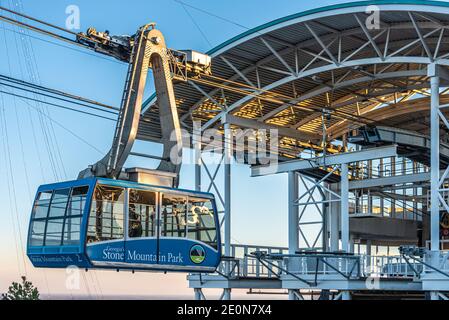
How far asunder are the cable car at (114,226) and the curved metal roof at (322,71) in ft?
30.0

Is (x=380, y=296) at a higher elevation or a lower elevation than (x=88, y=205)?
lower

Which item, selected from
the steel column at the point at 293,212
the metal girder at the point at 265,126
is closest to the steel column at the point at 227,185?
the metal girder at the point at 265,126

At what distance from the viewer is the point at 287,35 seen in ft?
117

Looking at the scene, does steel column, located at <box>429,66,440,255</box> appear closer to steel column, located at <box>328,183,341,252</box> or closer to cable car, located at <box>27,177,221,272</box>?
steel column, located at <box>328,183,341,252</box>

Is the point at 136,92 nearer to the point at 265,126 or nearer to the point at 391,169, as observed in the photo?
the point at 265,126

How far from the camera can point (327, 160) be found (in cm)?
3706

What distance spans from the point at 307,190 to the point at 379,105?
7.73m

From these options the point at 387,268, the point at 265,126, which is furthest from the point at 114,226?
the point at 265,126

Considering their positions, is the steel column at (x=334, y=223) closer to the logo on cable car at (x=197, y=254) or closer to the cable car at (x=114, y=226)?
the logo on cable car at (x=197, y=254)

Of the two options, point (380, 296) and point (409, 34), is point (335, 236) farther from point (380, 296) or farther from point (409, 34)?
point (409, 34)

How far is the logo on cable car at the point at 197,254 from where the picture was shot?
24750 millimetres

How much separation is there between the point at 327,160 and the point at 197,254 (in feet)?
44.5

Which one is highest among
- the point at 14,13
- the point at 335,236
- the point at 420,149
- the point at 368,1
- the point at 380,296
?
the point at 368,1

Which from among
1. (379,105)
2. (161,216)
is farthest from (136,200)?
(379,105)
